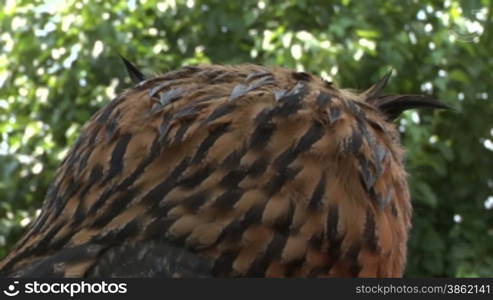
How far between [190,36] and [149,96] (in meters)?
3.31

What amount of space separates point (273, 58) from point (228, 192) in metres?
2.88

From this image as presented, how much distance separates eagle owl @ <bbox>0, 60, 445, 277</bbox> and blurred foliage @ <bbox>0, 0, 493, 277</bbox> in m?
2.75

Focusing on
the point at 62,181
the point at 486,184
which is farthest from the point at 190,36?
the point at 62,181

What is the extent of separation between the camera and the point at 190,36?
15.3ft

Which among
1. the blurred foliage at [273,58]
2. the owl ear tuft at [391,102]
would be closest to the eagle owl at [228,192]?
the owl ear tuft at [391,102]

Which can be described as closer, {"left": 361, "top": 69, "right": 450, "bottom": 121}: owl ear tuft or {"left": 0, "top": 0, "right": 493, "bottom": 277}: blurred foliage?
{"left": 361, "top": 69, "right": 450, "bottom": 121}: owl ear tuft

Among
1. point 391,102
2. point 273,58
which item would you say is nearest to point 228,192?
point 391,102

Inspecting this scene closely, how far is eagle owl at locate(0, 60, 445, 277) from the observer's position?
120 cm

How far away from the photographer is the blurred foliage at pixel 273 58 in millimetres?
4242

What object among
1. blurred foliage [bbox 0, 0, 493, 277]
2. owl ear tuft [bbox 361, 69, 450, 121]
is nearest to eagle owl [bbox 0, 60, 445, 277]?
owl ear tuft [bbox 361, 69, 450, 121]

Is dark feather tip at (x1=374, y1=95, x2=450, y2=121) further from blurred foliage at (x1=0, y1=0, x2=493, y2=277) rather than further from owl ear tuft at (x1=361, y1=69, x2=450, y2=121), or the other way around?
blurred foliage at (x1=0, y1=0, x2=493, y2=277)

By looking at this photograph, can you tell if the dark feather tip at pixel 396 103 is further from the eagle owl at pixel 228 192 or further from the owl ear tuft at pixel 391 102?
the eagle owl at pixel 228 192

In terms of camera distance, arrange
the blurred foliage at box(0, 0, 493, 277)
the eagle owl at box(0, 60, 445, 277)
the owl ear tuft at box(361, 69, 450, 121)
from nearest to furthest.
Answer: the eagle owl at box(0, 60, 445, 277) < the owl ear tuft at box(361, 69, 450, 121) < the blurred foliage at box(0, 0, 493, 277)

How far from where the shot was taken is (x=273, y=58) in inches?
160
